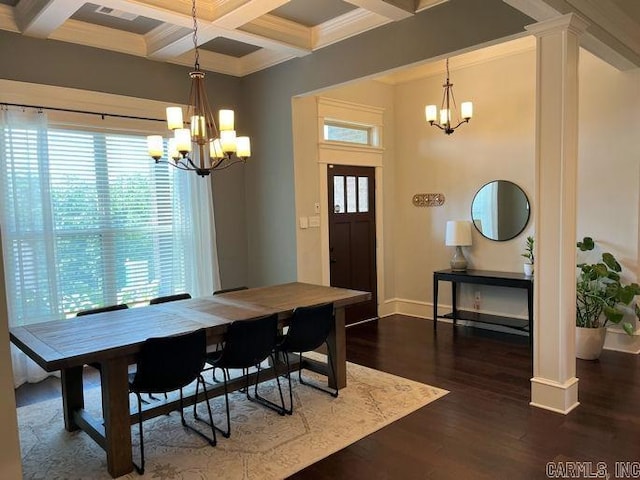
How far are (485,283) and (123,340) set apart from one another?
3.83m

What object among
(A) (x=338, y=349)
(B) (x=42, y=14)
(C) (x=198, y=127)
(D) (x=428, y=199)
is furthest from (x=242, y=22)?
(D) (x=428, y=199)

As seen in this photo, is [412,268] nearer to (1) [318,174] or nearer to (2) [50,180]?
(1) [318,174]

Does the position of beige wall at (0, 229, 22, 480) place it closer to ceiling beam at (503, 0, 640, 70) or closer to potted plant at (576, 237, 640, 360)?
ceiling beam at (503, 0, 640, 70)

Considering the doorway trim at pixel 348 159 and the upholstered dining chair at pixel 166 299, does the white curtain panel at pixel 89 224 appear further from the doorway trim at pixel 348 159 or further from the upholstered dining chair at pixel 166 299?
the doorway trim at pixel 348 159

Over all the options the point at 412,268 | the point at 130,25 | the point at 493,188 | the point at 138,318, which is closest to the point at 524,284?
the point at 493,188

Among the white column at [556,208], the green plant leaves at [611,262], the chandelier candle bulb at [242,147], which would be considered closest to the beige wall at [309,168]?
the chandelier candle bulb at [242,147]

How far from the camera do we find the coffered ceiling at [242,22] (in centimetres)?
350

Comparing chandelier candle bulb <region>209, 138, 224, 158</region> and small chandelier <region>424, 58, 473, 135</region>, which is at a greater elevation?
small chandelier <region>424, 58, 473, 135</region>

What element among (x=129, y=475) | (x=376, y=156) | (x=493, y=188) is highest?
(x=376, y=156)

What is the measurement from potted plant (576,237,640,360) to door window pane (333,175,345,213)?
259cm

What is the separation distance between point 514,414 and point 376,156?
369 cm

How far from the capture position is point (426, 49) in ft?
12.7

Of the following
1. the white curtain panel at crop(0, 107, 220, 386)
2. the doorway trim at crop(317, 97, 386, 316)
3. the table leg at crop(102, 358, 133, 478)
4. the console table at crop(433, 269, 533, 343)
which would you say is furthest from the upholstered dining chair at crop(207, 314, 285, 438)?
the console table at crop(433, 269, 533, 343)

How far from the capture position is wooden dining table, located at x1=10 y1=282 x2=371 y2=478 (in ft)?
8.59
